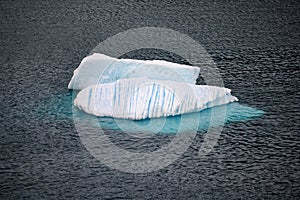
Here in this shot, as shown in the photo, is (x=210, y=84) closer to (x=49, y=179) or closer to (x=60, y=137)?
(x=60, y=137)

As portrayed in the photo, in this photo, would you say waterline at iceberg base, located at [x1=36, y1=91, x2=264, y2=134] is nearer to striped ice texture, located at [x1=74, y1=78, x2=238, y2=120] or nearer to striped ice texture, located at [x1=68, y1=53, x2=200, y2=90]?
striped ice texture, located at [x1=74, y1=78, x2=238, y2=120]

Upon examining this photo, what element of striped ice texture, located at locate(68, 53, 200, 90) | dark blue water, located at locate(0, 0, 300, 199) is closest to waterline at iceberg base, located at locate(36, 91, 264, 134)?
dark blue water, located at locate(0, 0, 300, 199)

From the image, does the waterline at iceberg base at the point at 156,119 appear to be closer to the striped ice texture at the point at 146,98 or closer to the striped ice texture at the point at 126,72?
the striped ice texture at the point at 146,98

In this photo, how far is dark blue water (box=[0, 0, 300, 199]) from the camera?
1.87m

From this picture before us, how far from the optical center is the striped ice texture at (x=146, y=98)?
2289mm

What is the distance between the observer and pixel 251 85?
2504 millimetres

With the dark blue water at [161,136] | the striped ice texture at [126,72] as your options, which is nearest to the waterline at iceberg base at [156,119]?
the dark blue water at [161,136]

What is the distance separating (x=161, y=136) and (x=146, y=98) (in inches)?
7.9

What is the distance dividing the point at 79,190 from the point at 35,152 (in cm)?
27

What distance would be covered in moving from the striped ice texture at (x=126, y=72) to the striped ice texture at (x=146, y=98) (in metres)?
0.07

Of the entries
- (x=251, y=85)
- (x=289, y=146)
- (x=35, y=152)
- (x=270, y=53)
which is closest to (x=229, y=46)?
(x=270, y=53)

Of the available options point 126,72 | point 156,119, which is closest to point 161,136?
point 156,119

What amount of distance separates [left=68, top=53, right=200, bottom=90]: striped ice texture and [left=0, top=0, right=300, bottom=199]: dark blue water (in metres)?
0.07

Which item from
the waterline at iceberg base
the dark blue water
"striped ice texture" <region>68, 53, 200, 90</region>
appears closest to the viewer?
the dark blue water
